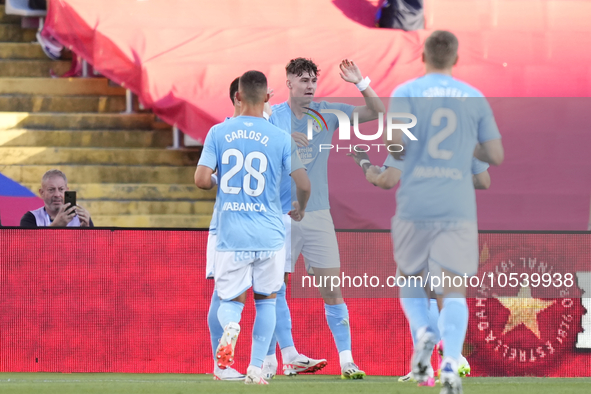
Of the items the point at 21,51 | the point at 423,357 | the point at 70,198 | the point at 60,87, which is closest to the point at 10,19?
the point at 21,51

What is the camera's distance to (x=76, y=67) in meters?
10.4

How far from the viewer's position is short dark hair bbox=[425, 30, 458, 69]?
409 cm

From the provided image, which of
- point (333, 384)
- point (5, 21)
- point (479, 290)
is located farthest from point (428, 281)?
point (5, 21)

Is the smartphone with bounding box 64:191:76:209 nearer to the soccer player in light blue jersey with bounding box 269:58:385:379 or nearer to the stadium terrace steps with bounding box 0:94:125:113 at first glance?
the soccer player in light blue jersey with bounding box 269:58:385:379

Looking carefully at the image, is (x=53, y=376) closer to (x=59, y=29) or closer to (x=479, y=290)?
(x=479, y=290)

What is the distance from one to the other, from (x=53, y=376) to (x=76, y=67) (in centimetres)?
552

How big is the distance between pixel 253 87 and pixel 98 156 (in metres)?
5.40

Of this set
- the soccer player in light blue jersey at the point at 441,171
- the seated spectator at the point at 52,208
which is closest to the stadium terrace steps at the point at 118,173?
the seated spectator at the point at 52,208

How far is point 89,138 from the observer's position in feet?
31.9

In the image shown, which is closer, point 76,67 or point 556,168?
point 556,168

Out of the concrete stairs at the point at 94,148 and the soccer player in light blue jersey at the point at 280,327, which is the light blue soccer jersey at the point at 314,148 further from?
the concrete stairs at the point at 94,148

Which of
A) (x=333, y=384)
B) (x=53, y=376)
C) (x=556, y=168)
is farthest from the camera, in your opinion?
(x=556, y=168)

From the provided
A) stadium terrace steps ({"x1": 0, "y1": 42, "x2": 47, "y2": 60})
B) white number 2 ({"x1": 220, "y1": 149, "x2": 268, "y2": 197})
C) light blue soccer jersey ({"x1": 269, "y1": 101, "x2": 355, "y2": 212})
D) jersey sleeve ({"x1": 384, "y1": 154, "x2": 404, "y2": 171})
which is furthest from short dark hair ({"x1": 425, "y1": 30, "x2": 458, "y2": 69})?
stadium terrace steps ({"x1": 0, "y1": 42, "x2": 47, "y2": 60})

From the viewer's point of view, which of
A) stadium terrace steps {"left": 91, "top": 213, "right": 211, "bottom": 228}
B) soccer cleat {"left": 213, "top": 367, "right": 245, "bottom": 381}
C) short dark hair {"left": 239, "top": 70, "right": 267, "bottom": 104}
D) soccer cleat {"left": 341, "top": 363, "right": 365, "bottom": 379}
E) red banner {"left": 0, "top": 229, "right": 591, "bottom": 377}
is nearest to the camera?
short dark hair {"left": 239, "top": 70, "right": 267, "bottom": 104}
